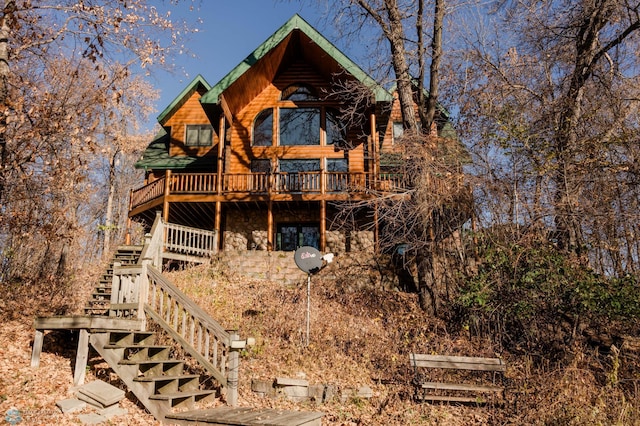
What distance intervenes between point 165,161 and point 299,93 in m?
6.84

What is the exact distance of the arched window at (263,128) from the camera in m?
19.5

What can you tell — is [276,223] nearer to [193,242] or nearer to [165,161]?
[193,242]

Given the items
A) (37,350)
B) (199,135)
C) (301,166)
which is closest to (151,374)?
(37,350)

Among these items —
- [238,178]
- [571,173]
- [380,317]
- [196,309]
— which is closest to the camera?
[196,309]

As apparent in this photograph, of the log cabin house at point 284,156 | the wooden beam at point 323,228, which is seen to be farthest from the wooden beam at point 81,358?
the wooden beam at point 323,228

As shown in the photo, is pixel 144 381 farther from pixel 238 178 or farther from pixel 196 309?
pixel 238 178

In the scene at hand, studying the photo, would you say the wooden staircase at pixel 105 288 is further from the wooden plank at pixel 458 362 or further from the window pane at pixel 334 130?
the window pane at pixel 334 130

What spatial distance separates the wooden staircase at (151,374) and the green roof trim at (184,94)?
16075 millimetres

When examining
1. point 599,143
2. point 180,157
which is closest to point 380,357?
point 599,143

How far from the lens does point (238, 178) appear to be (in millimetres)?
18250

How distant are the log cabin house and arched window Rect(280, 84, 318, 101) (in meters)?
0.04

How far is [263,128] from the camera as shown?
19.7 m

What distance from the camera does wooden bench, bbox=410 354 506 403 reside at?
26.1ft

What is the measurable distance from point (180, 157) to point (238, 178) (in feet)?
16.2
